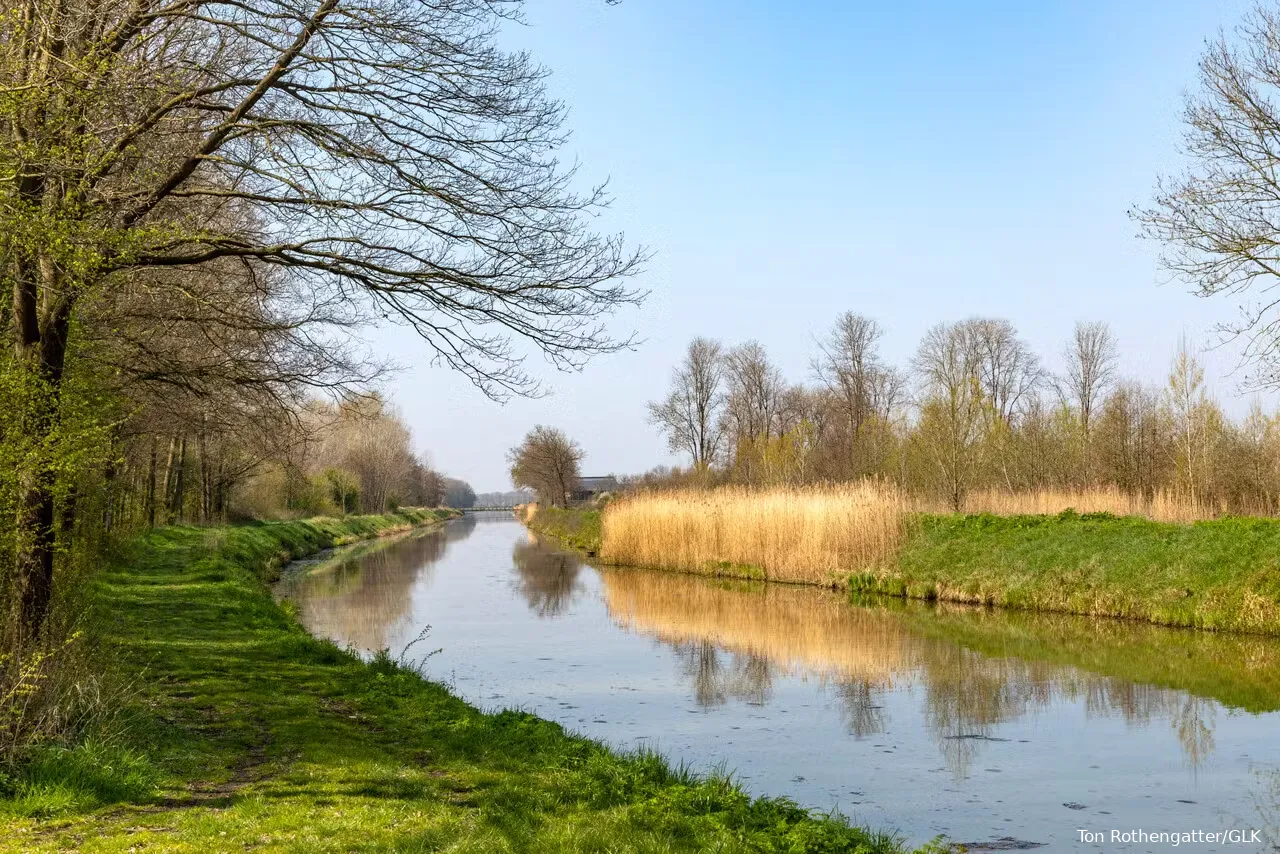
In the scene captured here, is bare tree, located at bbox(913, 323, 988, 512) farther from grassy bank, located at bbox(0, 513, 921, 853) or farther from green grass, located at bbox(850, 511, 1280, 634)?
grassy bank, located at bbox(0, 513, 921, 853)

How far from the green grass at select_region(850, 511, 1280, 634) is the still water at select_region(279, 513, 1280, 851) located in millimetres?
602

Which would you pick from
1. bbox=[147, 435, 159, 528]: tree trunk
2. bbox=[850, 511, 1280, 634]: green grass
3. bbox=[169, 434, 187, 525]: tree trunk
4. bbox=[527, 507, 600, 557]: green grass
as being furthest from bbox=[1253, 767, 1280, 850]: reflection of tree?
bbox=[169, 434, 187, 525]: tree trunk

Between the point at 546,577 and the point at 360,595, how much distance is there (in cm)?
618

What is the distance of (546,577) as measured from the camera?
89.0ft

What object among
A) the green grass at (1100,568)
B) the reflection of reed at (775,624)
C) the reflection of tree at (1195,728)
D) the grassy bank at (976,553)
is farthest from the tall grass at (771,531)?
the reflection of tree at (1195,728)

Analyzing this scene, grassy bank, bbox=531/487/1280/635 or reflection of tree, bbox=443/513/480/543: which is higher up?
grassy bank, bbox=531/487/1280/635

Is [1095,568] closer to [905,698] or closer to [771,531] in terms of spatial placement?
[771,531]

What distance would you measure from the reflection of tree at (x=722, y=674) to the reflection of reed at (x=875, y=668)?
0.02 m

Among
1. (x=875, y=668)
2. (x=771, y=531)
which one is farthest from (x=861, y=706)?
(x=771, y=531)

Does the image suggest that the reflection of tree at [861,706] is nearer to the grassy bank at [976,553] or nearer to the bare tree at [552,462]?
the grassy bank at [976,553]

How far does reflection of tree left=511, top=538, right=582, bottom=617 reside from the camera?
20.7m

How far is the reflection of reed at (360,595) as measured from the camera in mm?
16297

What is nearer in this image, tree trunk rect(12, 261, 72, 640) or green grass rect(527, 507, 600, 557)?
tree trunk rect(12, 261, 72, 640)

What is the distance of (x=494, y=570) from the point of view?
30.5 m
